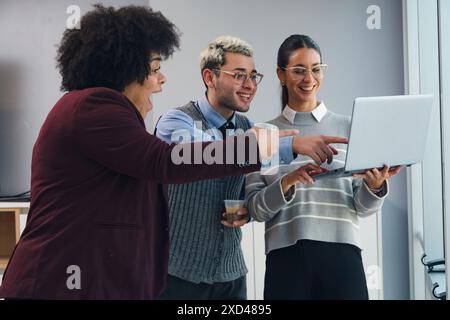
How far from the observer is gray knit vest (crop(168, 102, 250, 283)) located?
1.58 m

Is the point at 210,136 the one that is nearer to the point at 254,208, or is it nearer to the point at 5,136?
the point at 254,208

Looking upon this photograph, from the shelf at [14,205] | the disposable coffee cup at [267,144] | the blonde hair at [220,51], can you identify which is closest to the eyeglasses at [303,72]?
the blonde hair at [220,51]

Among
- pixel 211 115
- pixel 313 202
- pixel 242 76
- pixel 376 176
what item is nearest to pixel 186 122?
pixel 211 115

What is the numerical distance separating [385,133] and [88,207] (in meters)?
0.61

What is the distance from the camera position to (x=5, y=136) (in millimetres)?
2707

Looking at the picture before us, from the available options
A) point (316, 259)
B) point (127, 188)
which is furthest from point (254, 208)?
point (127, 188)

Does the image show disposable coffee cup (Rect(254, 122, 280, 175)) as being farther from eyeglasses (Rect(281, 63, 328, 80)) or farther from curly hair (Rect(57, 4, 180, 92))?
eyeglasses (Rect(281, 63, 328, 80))

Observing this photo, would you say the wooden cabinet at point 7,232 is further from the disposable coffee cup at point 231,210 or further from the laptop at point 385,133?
the laptop at point 385,133

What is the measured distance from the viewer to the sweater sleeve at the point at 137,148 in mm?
1118

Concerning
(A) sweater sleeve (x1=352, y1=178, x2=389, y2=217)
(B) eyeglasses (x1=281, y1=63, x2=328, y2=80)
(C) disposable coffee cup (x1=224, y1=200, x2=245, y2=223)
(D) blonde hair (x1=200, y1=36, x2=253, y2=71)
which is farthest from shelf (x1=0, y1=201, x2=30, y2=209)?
(A) sweater sleeve (x1=352, y1=178, x2=389, y2=217)

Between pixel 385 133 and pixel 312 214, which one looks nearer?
pixel 385 133

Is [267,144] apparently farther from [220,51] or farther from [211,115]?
[220,51]

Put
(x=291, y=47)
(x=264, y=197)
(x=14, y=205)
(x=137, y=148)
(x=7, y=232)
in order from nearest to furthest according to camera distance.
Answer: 1. (x=137, y=148)
2. (x=264, y=197)
3. (x=291, y=47)
4. (x=14, y=205)
5. (x=7, y=232)

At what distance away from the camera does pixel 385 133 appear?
4.68ft
